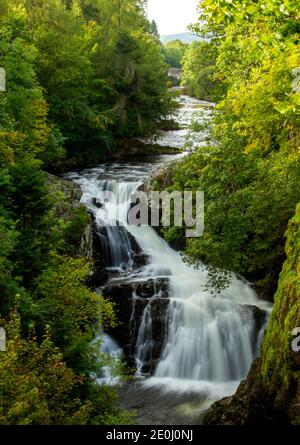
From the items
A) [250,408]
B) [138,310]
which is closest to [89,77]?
[138,310]

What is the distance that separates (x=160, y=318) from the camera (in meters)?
17.8

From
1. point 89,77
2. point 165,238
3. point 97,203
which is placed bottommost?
point 165,238

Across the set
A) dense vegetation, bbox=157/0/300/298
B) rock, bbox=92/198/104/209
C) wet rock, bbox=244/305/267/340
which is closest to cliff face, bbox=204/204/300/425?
dense vegetation, bbox=157/0/300/298

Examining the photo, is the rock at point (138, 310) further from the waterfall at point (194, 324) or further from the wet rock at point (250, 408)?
the wet rock at point (250, 408)

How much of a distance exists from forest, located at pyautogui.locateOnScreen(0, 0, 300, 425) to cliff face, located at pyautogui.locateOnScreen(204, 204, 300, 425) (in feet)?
0.14

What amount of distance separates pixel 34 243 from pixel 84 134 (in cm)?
2008

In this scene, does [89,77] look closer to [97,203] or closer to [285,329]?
[97,203]

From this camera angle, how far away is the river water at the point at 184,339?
1468cm

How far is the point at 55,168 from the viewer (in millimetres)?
30422

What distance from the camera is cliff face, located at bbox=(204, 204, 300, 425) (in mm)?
10562

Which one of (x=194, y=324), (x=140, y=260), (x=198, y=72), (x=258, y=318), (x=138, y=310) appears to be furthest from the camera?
(x=198, y=72)

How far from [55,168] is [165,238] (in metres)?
14.2
